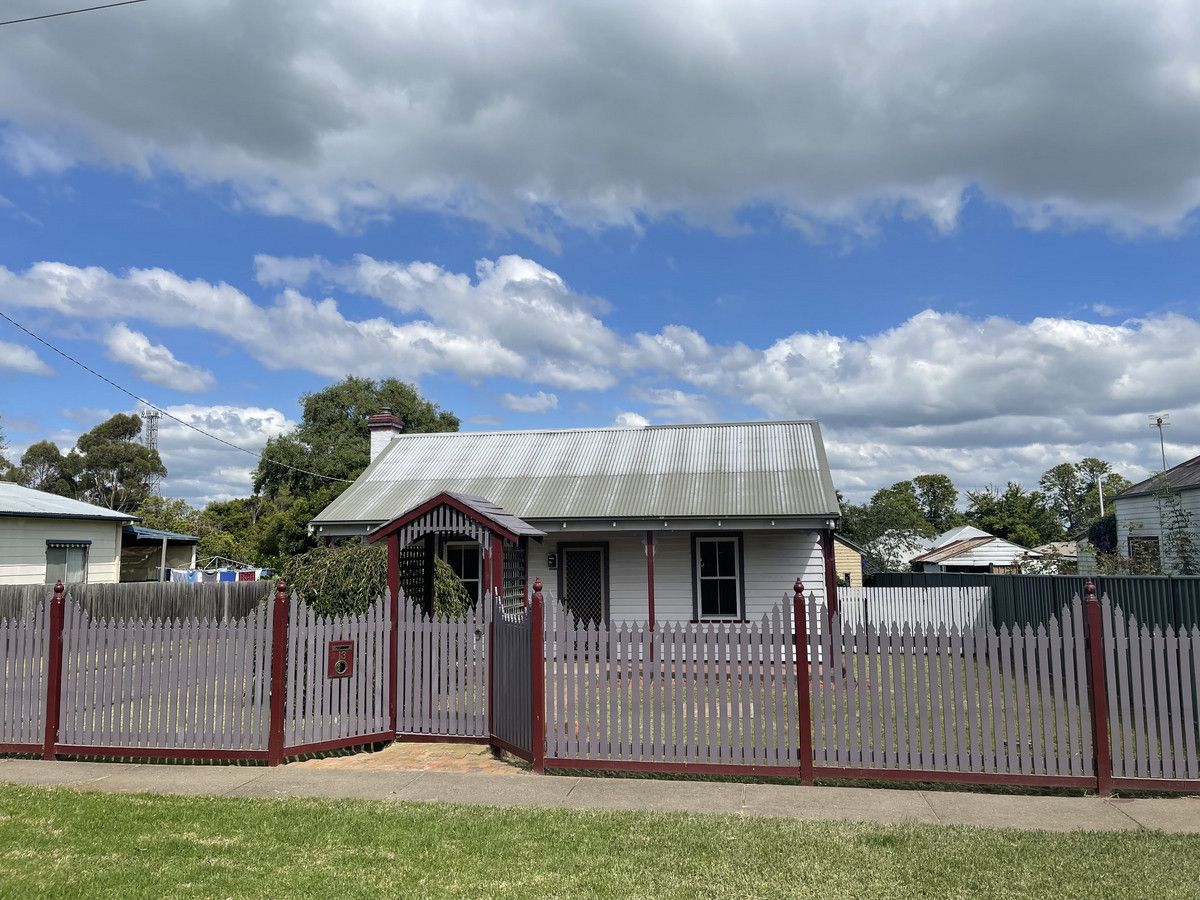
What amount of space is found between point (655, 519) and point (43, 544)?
14.8 metres

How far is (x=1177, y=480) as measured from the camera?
20.8 meters

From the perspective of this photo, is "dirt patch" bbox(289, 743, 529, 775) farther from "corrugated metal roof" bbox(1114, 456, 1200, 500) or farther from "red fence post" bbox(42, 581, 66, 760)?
"corrugated metal roof" bbox(1114, 456, 1200, 500)

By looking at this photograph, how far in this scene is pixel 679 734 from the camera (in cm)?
785

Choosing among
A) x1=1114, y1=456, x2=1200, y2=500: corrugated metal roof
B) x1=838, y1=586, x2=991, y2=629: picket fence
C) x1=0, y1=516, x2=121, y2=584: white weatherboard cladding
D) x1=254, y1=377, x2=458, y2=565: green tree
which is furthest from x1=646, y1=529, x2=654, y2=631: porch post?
x1=254, y1=377, x2=458, y2=565: green tree

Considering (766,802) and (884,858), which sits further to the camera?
(766,802)

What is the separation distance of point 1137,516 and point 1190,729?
18683 mm

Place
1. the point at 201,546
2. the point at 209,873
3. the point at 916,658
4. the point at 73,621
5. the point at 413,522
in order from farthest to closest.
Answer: the point at 201,546 → the point at 413,522 → the point at 73,621 → the point at 916,658 → the point at 209,873

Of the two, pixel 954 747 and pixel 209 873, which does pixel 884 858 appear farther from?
pixel 209 873

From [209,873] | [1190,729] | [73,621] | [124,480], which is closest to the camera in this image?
[209,873]

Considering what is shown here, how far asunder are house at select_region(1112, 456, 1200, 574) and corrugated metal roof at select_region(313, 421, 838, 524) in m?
8.21

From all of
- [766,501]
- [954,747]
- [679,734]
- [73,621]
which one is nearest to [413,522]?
→ [73,621]

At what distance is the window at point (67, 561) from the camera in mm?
19828

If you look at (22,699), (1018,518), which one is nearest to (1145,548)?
(22,699)

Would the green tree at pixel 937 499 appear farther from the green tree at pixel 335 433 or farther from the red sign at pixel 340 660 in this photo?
the red sign at pixel 340 660
